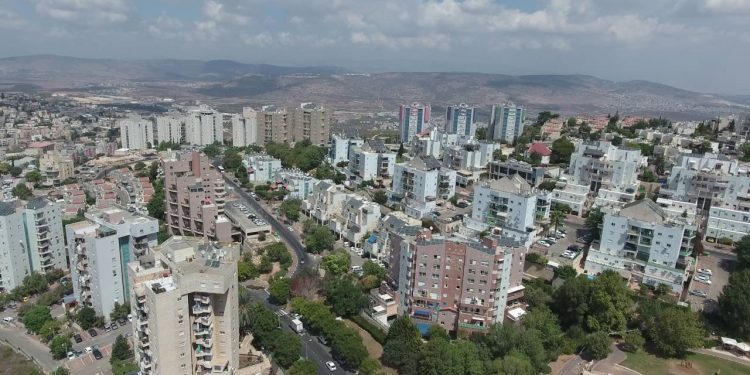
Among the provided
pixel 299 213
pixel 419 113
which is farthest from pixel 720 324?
pixel 419 113

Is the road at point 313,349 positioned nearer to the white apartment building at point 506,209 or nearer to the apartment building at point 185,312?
the apartment building at point 185,312

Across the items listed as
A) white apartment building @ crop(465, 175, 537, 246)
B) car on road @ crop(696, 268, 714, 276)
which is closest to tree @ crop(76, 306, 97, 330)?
white apartment building @ crop(465, 175, 537, 246)

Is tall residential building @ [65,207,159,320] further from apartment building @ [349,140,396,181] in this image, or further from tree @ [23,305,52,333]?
apartment building @ [349,140,396,181]

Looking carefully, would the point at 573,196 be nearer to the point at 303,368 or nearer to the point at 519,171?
the point at 519,171

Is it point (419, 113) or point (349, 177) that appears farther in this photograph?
point (419, 113)

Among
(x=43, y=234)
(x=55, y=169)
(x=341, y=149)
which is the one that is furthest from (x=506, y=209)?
(x=55, y=169)

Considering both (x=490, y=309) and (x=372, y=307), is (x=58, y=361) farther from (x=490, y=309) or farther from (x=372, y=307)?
(x=490, y=309)
